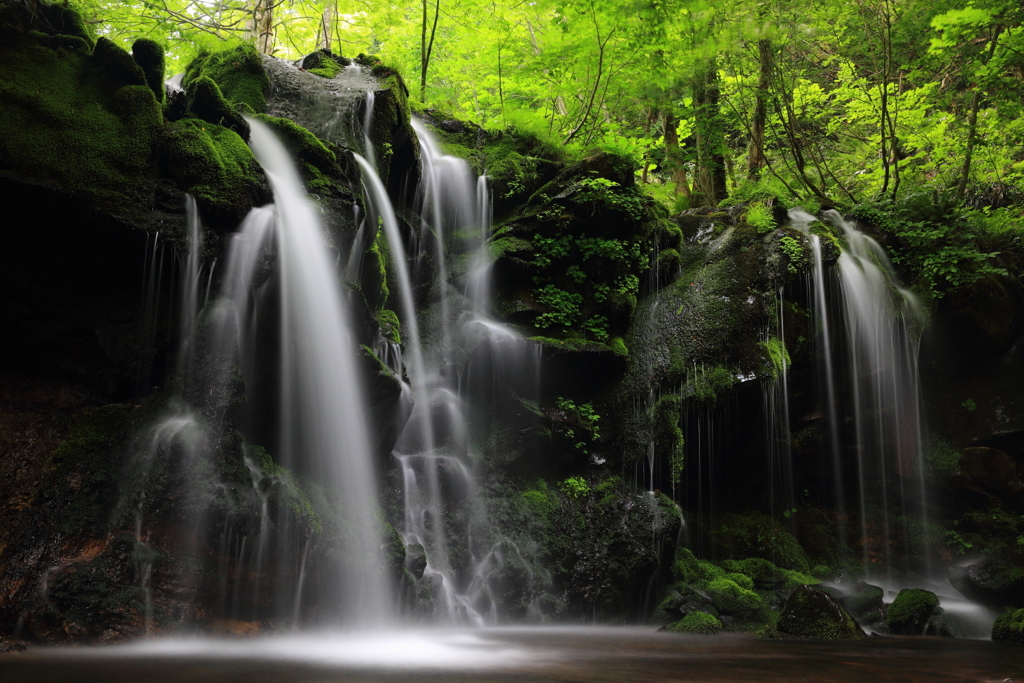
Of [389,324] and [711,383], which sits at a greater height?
[389,324]

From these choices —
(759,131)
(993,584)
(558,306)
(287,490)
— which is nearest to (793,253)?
(558,306)

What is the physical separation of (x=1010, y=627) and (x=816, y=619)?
225 centimetres

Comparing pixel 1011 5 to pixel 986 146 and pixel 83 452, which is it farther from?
pixel 83 452

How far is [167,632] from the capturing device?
4.85 m

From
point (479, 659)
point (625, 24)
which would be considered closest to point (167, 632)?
point (479, 659)

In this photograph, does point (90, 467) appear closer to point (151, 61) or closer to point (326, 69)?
point (151, 61)

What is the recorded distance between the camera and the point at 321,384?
21.6 feet

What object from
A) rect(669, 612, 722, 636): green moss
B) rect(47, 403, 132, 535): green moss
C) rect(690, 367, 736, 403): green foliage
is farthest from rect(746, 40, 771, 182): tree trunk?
rect(47, 403, 132, 535): green moss

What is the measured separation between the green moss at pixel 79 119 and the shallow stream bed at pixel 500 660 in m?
→ 3.69

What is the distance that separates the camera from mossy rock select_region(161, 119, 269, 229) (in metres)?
6.05

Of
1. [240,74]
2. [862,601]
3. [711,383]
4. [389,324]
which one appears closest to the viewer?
[389,324]

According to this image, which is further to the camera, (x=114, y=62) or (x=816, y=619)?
(x=816, y=619)

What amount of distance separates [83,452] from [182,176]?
268 centimetres

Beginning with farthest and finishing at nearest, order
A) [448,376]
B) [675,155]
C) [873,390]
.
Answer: [675,155]
[873,390]
[448,376]
